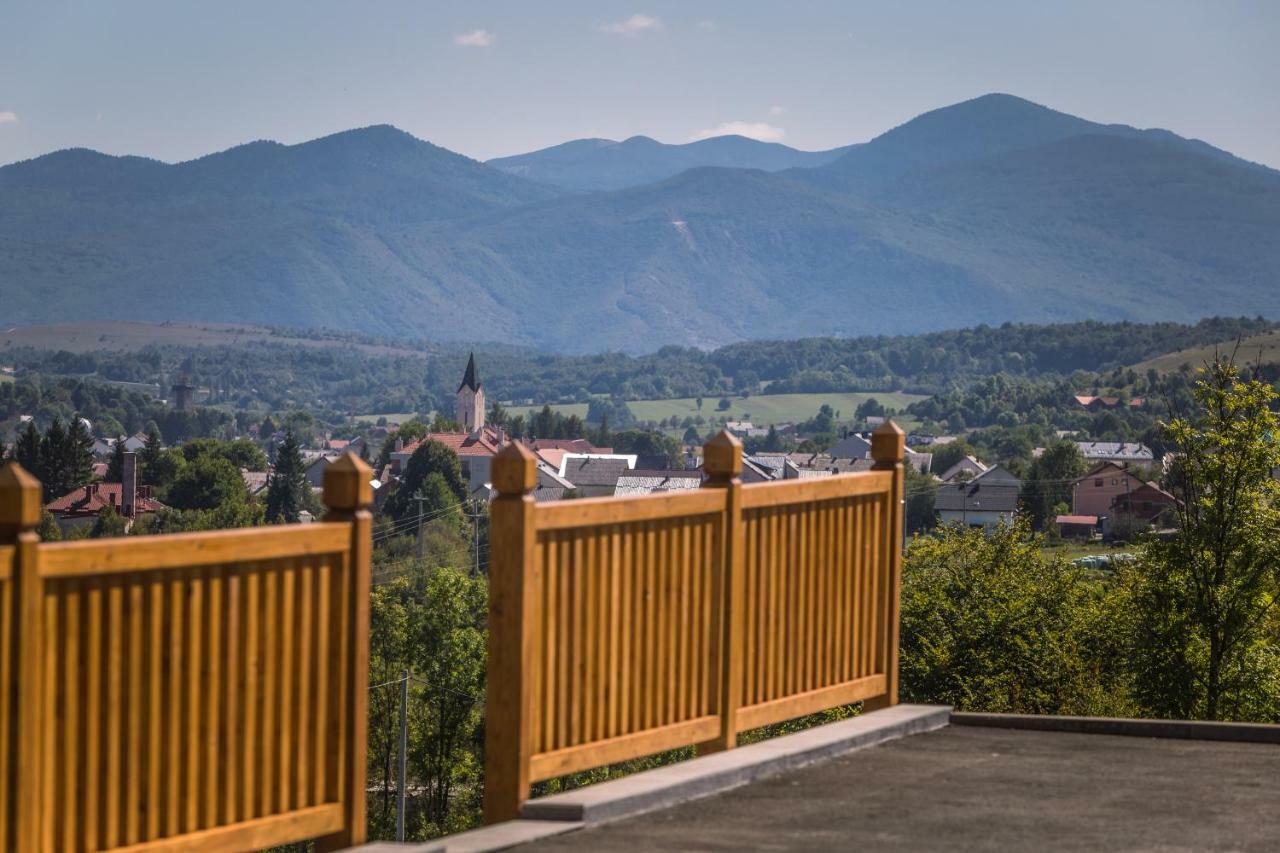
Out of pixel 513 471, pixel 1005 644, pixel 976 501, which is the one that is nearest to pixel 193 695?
pixel 513 471

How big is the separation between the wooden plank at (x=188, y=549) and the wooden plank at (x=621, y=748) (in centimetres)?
134

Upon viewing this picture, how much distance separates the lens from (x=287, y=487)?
13462cm

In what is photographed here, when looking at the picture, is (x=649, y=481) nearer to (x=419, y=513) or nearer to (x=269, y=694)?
(x=419, y=513)

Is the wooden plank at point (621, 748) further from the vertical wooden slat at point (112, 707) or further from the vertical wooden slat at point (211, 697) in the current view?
the vertical wooden slat at point (112, 707)

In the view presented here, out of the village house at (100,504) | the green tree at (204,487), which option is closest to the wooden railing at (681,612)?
the village house at (100,504)

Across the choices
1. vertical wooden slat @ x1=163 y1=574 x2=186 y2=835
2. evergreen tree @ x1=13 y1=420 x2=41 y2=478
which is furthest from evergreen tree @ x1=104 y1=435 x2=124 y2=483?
vertical wooden slat @ x1=163 y1=574 x2=186 y2=835

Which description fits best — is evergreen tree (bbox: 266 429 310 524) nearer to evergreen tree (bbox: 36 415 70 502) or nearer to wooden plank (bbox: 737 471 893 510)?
evergreen tree (bbox: 36 415 70 502)

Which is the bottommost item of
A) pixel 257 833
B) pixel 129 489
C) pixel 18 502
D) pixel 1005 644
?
pixel 129 489

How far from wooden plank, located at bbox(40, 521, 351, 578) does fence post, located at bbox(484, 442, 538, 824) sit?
0.68 meters

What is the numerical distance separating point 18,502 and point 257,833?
155cm

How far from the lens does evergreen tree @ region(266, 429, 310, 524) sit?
134125 mm

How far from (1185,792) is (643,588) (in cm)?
266

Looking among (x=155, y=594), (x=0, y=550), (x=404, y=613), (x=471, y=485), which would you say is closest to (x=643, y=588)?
(x=155, y=594)

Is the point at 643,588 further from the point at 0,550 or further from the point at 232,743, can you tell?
the point at 0,550
